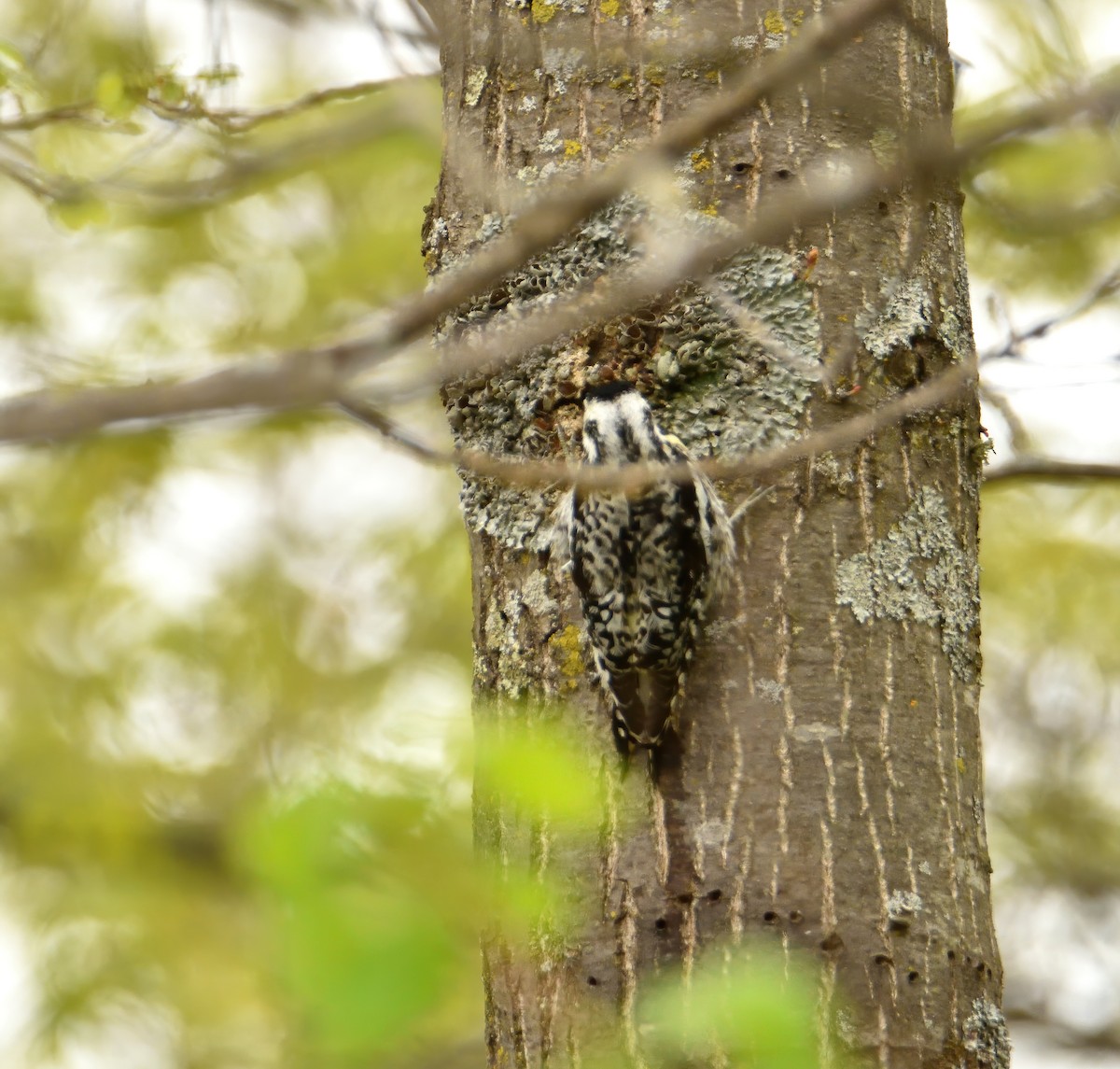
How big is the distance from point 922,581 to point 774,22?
1.18 metres

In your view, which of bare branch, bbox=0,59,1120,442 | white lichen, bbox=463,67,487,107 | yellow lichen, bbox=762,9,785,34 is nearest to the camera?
bare branch, bbox=0,59,1120,442

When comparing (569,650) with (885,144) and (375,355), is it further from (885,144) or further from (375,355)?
(375,355)

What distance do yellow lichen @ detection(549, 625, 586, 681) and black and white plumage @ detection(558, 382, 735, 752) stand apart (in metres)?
0.03

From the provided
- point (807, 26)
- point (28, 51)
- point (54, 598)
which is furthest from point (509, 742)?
point (54, 598)

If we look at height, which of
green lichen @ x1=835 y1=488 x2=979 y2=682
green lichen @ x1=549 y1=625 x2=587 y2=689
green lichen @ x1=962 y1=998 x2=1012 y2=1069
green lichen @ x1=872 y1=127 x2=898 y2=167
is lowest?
green lichen @ x1=962 y1=998 x2=1012 y2=1069

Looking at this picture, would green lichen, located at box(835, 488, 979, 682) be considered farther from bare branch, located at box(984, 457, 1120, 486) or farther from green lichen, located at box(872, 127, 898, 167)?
green lichen, located at box(872, 127, 898, 167)

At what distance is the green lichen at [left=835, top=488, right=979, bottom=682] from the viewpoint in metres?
2.74

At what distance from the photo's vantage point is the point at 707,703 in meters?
2.71

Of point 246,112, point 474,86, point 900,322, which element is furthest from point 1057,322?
point 246,112

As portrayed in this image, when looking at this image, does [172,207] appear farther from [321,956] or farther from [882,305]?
[321,956]

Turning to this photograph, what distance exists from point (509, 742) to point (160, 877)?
5.86 m

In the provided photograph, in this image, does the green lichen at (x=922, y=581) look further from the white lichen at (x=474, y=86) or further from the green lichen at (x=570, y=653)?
the white lichen at (x=474, y=86)

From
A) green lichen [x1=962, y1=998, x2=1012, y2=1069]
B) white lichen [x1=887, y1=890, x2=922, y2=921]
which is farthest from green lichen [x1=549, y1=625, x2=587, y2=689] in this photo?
green lichen [x1=962, y1=998, x2=1012, y2=1069]

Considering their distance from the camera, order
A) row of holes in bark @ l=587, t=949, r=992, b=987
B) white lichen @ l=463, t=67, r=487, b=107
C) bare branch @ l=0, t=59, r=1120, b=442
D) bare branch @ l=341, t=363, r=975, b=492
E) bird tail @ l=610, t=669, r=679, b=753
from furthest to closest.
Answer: white lichen @ l=463, t=67, r=487, b=107 → bird tail @ l=610, t=669, r=679, b=753 → row of holes in bark @ l=587, t=949, r=992, b=987 → bare branch @ l=341, t=363, r=975, b=492 → bare branch @ l=0, t=59, r=1120, b=442
